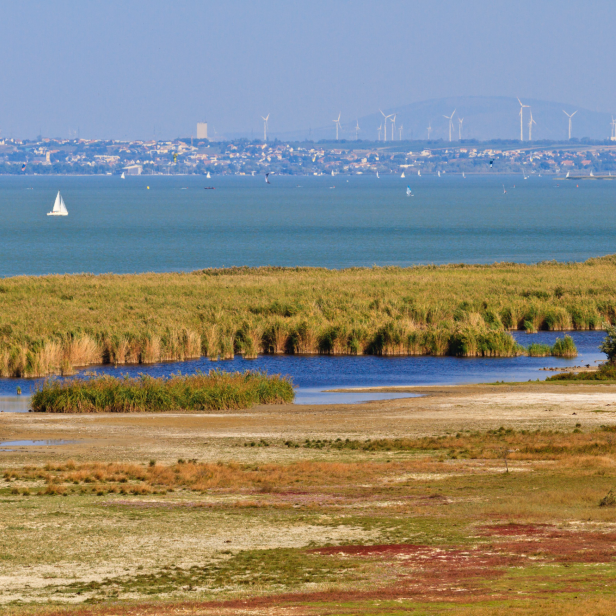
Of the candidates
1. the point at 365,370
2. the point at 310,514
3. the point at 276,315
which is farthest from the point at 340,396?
the point at 310,514

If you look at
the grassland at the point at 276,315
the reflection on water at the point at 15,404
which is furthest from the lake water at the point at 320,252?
the grassland at the point at 276,315

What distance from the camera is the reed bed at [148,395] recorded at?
38094mm

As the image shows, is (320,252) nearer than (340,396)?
No

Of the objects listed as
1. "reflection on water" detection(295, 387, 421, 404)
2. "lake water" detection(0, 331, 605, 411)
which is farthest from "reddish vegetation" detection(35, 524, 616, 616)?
"lake water" detection(0, 331, 605, 411)

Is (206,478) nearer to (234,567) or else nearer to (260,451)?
(260,451)

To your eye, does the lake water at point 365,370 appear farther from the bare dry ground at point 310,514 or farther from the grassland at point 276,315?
the bare dry ground at point 310,514

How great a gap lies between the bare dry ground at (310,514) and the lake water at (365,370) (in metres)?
9.57

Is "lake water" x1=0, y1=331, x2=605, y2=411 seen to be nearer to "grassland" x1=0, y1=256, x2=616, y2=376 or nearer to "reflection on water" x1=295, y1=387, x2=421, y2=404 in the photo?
"reflection on water" x1=295, y1=387, x2=421, y2=404

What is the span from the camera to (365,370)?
166 ft

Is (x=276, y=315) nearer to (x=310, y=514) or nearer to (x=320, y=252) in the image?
(x=310, y=514)

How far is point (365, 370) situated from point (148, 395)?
1487 cm

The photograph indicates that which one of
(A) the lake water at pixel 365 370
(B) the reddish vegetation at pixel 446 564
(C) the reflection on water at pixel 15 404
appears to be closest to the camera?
(B) the reddish vegetation at pixel 446 564

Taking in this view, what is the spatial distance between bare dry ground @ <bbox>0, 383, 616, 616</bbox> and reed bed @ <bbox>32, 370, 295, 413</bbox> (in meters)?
1.77

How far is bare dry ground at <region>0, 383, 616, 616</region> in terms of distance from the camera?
15758mm
